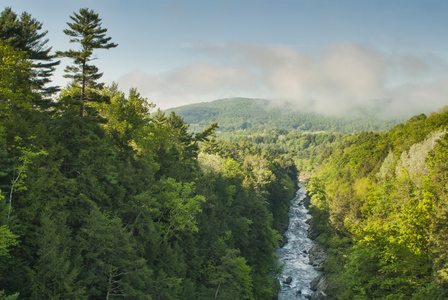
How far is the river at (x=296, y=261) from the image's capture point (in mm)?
39281

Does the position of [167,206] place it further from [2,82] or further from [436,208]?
[436,208]

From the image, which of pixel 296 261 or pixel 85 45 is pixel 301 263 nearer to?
pixel 296 261

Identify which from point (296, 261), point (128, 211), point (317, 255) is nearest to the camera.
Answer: point (128, 211)

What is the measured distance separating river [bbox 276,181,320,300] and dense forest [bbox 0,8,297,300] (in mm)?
3856

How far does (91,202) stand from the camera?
794 inches

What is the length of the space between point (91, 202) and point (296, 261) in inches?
1587

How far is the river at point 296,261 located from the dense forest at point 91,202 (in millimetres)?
3856

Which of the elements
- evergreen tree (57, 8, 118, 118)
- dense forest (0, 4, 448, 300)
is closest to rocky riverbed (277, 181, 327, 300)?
dense forest (0, 4, 448, 300)

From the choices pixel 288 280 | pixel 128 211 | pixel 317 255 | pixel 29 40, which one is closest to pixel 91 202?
pixel 128 211

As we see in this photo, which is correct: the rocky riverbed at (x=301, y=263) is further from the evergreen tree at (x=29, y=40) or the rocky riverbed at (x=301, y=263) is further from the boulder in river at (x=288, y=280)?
the evergreen tree at (x=29, y=40)

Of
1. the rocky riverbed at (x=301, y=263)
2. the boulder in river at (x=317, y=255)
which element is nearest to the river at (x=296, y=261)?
the rocky riverbed at (x=301, y=263)

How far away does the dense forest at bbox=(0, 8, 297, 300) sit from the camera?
52.6 ft

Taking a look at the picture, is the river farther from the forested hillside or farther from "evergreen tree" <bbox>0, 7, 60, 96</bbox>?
"evergreen tree" <bbox>0, 7, 60, 96</bbox>

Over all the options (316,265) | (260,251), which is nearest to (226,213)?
(260,251)
